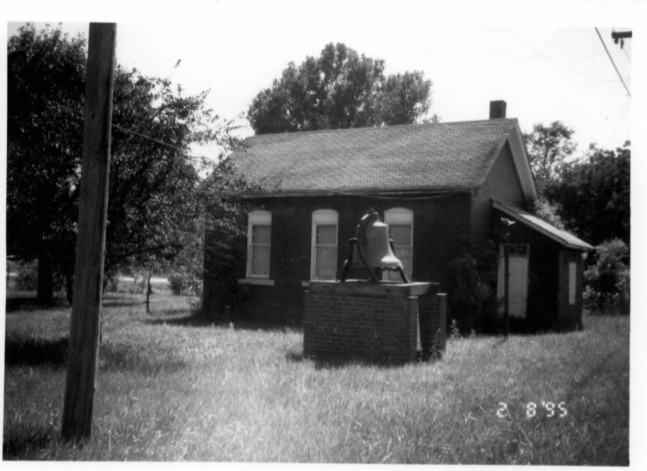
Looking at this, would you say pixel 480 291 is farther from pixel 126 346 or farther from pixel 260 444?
→ pixel 260 444

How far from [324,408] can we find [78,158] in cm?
519

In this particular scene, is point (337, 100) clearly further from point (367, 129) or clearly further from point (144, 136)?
point (144, 136)

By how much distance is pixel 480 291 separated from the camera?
13438 millimetres

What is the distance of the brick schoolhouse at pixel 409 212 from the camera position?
555 inches

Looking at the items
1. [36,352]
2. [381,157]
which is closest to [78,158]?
[36,352]

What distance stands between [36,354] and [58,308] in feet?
22.3

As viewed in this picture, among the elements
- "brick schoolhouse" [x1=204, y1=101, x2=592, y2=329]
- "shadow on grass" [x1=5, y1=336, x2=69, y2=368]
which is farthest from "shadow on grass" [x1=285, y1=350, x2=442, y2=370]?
"brick schoolhouse" [x1=204, y1=101, x2=592, y2=329]

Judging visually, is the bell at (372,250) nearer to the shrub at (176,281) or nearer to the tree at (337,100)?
the shrub at (176,281)

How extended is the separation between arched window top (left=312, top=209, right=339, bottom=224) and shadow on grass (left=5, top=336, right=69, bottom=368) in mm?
7255

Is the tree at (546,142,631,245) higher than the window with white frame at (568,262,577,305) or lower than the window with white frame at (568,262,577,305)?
higher

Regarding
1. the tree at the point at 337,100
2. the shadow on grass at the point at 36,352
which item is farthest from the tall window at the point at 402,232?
the shadow on grass at the point at 36,352

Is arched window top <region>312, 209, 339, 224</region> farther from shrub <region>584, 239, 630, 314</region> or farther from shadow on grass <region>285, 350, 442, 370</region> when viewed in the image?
shrub <region>584, 239, 630, 314</region>

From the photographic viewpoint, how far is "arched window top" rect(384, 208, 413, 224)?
14.5 m

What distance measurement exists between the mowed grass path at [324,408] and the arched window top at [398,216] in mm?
5541
